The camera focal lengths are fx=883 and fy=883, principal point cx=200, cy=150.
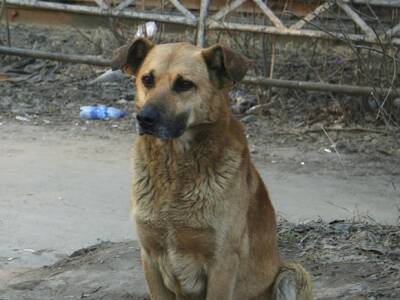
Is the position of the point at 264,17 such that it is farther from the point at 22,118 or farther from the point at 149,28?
the point at 22,118

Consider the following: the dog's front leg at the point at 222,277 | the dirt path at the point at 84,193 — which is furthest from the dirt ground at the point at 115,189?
the dog's front leg at the point at 222,277

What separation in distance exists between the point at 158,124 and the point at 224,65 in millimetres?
474

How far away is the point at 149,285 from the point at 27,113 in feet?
19.3

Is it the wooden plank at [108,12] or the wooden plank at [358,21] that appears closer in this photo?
the wooden plank at [358,21]

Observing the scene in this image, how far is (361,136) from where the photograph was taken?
9555 millimetres

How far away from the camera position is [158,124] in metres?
4.28

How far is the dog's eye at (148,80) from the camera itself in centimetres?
443

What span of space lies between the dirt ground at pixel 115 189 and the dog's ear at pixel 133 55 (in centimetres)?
154

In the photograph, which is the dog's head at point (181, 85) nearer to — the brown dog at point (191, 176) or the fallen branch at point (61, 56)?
the brown dog at point (191, 176)

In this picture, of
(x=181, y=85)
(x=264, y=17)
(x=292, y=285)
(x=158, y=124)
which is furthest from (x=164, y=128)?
(x=264, y=17)

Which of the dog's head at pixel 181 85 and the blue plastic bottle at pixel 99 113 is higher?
the dog's head at pixel 181 85

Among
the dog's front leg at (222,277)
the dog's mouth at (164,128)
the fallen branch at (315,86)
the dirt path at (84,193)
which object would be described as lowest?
the dirt path at (84,193)

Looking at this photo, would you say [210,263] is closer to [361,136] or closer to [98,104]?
[361,136]

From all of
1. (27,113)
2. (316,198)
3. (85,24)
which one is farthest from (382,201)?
(85,24)
